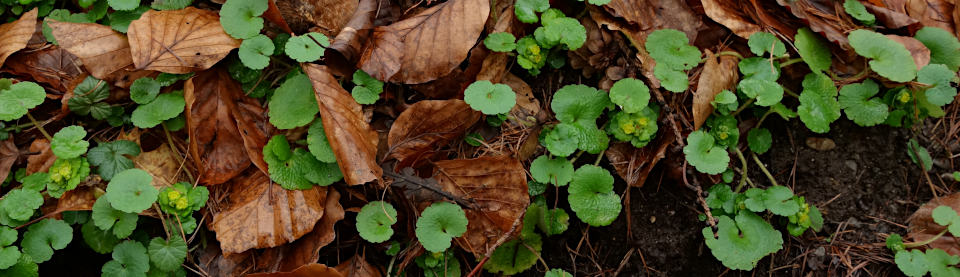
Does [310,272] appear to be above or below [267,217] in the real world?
below

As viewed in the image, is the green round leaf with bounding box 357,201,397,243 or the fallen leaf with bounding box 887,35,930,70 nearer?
the green round leaf with bounding box 357,201,397,243

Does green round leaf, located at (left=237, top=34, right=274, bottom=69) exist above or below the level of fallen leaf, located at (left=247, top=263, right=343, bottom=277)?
above

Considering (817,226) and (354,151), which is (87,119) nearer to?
(354,151)

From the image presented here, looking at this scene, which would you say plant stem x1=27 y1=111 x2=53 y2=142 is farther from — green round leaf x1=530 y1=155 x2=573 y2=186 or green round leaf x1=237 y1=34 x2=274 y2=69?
green round leaf x1=530 y1=155 x2=573 y2=186

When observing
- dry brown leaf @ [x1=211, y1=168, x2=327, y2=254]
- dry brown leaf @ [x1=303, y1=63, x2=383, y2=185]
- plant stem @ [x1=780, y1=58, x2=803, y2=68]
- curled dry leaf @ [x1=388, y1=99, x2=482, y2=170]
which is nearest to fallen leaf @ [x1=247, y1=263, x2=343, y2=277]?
dry brown leaf @ [x1=211, y1=168, x2=327, y2=254]

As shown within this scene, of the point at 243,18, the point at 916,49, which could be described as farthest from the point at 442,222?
the point at 916,49

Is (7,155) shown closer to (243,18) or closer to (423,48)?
(243,18)
